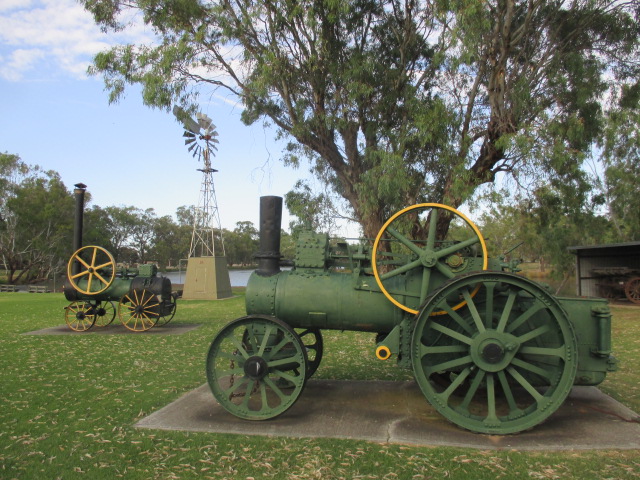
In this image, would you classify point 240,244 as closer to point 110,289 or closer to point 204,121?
point 204,121

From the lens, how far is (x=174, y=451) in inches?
159

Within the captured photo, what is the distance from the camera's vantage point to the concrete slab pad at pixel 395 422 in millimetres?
4184

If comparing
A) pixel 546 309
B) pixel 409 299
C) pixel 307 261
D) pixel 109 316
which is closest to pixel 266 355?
pixel 307 261

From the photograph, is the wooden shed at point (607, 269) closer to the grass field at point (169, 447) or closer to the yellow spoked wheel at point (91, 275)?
the grass field at point (169, 447)

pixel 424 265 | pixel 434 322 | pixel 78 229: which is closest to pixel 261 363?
pixel 434 322

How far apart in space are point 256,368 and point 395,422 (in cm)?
149

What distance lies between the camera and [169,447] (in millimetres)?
4105

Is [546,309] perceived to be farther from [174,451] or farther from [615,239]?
[615,239]

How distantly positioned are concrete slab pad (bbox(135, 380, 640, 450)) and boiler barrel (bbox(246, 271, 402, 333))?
89 cm

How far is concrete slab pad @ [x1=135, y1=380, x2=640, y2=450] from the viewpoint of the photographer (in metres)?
4.18

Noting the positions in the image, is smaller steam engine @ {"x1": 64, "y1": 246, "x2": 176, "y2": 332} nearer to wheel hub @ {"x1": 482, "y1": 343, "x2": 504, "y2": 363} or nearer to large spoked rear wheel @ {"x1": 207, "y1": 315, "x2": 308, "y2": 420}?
large spoked rear wheel @ {"x1": 207, "y1": 315, "x2": 308, "y2": 420}

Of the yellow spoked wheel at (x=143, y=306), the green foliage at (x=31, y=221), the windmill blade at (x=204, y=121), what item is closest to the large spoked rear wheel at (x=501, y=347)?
the yellow spoked wheel at (x=143, y=306)

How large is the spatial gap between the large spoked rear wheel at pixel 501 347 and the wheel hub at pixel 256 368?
1.52 meters

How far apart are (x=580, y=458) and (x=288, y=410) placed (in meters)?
2.77
